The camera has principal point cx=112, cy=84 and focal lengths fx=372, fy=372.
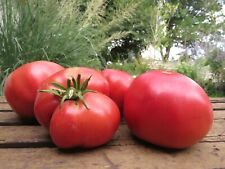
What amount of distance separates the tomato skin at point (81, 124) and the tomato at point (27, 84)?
137mm

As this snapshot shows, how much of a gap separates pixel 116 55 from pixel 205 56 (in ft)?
3.52

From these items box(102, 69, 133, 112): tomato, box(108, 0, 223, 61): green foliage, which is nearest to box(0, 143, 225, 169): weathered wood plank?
box(102, 69, 133, 112): tomato

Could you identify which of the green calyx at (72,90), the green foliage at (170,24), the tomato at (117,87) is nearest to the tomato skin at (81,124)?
the green calyx at (72,90)

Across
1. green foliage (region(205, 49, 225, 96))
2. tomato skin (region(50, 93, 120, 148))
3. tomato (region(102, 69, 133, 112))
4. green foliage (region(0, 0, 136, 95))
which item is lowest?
green foliage (region(205, 49, 225, 96))

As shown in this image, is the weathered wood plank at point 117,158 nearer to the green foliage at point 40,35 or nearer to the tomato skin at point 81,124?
the tomato skin at point 81,124

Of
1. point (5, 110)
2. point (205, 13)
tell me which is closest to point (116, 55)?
point (205, 13)

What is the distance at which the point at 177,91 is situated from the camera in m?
0.56

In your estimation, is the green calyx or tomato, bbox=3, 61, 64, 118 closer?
the green calyx

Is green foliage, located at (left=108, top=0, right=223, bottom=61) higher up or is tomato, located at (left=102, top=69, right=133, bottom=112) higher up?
green foliage, located at (left=108, top=0, right=223, bottom=61)

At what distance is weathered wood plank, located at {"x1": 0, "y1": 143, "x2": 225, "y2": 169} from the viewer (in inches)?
20.0

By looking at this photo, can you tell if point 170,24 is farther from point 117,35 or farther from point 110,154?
point 110,154

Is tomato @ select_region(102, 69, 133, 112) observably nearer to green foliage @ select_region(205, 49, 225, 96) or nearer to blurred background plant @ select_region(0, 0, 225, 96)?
blurred background plant @ select_region(0, 0, 225, 96)

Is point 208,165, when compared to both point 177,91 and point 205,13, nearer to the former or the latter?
point 177,91

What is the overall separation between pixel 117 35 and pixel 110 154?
1.65 m
